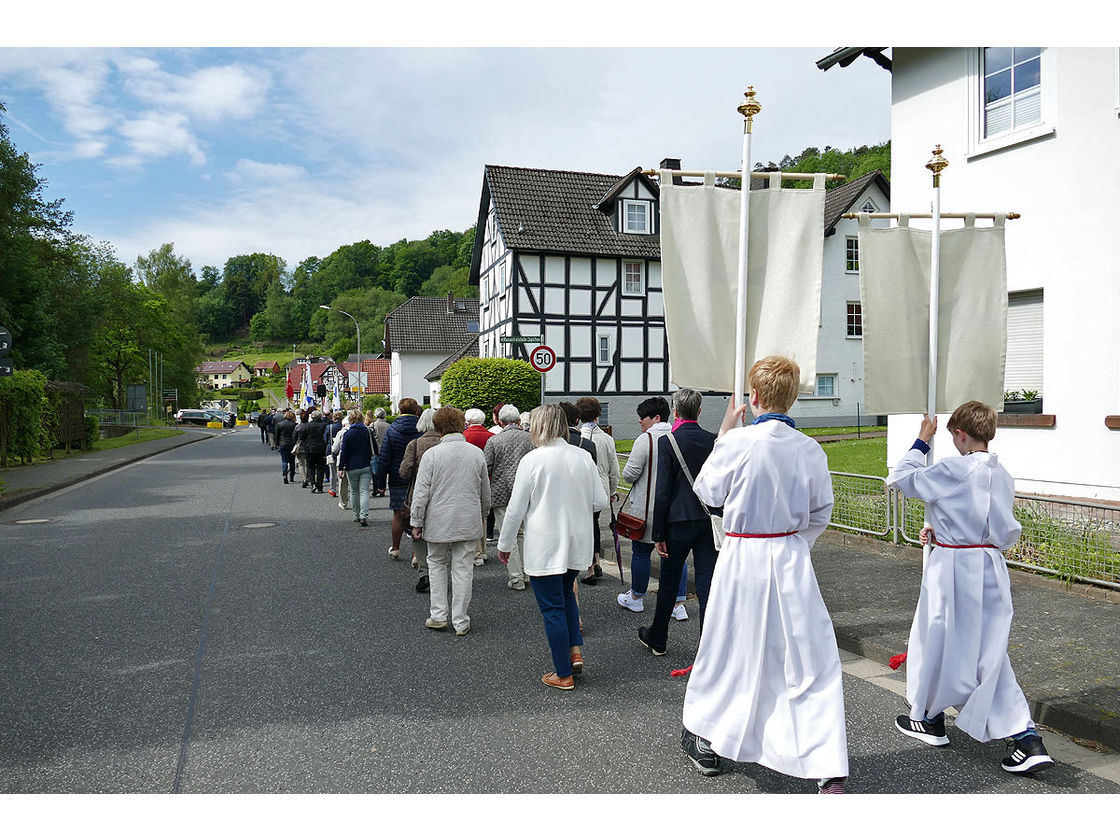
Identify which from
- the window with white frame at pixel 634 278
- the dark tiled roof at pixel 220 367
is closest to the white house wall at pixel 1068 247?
the window with white frame at pixel 634 278

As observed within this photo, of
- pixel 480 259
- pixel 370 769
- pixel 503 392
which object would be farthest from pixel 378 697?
pixel 480 259

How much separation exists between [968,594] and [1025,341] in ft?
Result: 24.8

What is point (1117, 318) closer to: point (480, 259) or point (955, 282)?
point (955, 282)

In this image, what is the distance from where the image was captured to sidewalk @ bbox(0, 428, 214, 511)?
667 inches

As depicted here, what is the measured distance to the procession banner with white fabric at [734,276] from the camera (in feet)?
15.8

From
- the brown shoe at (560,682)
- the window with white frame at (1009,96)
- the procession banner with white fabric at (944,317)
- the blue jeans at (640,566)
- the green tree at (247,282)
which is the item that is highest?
the green tree at (247,282)

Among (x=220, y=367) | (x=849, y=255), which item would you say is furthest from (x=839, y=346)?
(x=220, y=367)

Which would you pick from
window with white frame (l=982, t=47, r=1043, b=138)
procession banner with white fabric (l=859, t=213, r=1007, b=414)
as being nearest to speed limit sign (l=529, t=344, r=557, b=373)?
window with white frame (l=982, t=47, r=1043, b=138)

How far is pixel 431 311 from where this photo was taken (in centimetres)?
6475

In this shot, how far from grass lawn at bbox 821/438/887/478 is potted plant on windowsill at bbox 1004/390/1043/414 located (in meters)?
1.99

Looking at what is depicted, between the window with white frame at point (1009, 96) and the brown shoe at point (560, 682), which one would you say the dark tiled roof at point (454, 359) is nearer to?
the window with white frame at point (1009, 96)

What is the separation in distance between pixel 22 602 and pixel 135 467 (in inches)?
782

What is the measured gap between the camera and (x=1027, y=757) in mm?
3979

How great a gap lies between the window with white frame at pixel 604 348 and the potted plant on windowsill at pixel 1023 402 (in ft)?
76.0
